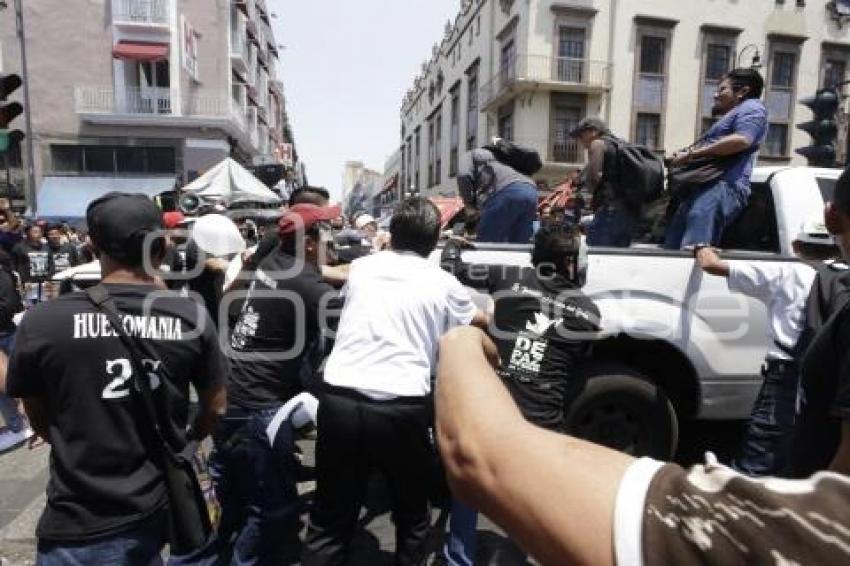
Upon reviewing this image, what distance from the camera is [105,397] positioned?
184 cm

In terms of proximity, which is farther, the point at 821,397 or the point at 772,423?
the point at 772,423

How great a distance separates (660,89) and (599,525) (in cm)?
2840

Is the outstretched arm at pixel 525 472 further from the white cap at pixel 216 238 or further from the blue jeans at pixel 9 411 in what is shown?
the blue jeans at pixel 9 411

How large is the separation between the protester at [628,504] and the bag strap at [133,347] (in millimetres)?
1405

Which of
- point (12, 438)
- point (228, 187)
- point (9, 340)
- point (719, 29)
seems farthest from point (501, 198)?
point (719, 29)

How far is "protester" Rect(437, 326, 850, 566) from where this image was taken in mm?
610

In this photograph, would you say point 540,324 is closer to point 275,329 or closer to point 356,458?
point 356,458

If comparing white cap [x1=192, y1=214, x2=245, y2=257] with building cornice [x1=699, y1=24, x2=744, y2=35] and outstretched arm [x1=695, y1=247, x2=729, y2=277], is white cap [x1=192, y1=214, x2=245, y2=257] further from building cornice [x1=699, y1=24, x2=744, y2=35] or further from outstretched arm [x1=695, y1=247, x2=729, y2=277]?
building cornice [x1=699, y1=24, x2=744, y2=35]

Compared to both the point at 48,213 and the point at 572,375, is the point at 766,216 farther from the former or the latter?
the point at 48,213

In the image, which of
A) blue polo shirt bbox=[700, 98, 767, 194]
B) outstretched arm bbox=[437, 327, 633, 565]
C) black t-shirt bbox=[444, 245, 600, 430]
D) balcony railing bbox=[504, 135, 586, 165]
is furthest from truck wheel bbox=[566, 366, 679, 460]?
balcony railing bbox=[504, 135, 586, 165]

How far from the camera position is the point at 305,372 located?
3.30 metres

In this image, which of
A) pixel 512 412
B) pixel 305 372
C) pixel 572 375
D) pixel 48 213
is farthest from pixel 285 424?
pixel 48 213

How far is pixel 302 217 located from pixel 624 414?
88.5 inches

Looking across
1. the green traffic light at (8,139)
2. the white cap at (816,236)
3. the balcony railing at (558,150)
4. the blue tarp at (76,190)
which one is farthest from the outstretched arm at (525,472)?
Result: the balcony railing at (558,150)
